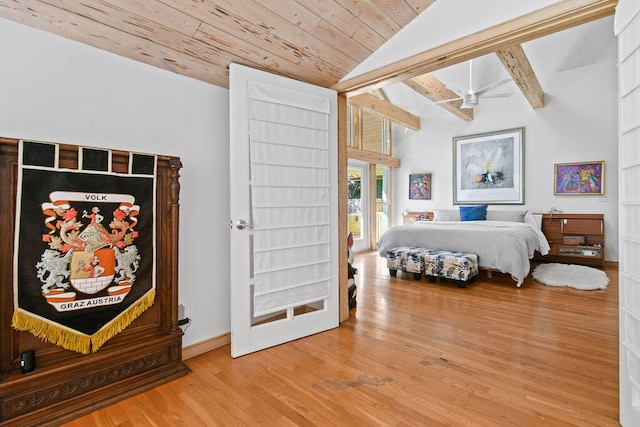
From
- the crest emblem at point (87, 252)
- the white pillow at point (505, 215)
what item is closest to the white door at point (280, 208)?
the crest emblem at point (87, 252)

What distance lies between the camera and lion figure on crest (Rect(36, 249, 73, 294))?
5.10 feet

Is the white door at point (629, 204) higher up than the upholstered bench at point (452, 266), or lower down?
higher up

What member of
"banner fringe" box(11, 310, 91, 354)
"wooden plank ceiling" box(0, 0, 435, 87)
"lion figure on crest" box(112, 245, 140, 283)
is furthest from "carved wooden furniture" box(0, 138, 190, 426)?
"wooden plank ceiling" box(0, 0, 435, 87)

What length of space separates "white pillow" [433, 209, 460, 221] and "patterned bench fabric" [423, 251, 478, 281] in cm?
227

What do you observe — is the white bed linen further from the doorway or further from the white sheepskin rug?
the doorway

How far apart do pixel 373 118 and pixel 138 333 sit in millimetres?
6377

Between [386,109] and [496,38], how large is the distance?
438 centimetres

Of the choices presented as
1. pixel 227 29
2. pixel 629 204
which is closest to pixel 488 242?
pixel 629 204

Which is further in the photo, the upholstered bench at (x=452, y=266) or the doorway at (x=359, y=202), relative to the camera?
the doorway at (x=359, y=202)

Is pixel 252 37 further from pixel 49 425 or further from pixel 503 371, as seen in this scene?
pixel 503 371

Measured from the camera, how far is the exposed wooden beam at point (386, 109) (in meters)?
5.41

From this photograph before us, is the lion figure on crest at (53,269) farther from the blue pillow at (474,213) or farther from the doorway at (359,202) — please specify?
the blue pillow at (474,213)

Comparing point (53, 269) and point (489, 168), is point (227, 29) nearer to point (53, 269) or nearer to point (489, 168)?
point (53, 269)

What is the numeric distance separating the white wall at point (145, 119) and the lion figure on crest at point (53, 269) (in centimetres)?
59
